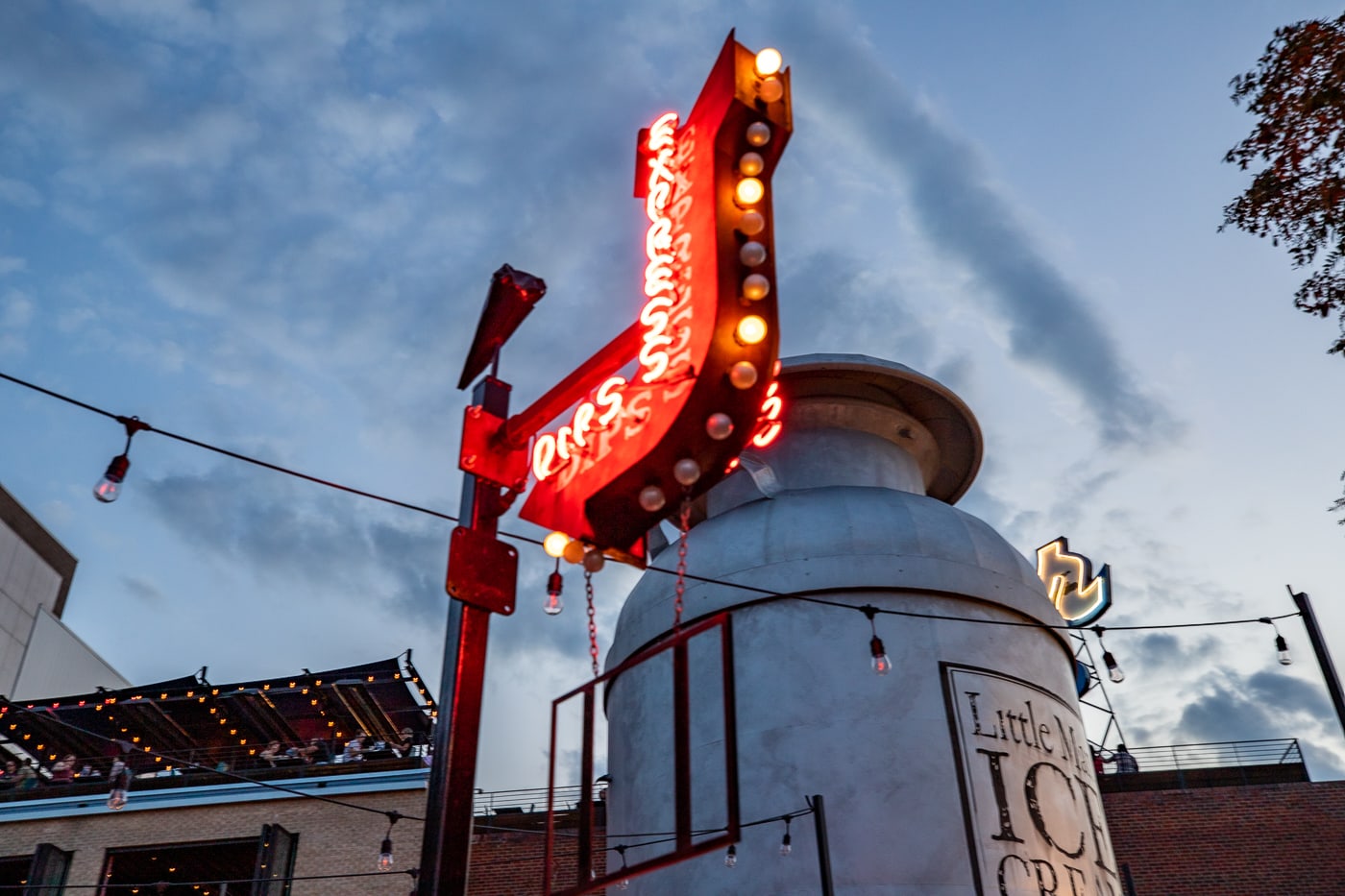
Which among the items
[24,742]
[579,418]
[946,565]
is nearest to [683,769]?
[579,418]

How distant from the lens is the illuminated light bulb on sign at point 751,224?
907cm

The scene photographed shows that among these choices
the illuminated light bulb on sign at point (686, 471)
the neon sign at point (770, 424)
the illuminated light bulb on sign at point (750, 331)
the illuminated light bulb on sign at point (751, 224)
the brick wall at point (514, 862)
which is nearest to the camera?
the illuminated light bulb on sign at point (686, 471)

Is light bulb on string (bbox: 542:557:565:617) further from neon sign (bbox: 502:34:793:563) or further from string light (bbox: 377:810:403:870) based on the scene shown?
string light (bbox: 377:810:403:870)

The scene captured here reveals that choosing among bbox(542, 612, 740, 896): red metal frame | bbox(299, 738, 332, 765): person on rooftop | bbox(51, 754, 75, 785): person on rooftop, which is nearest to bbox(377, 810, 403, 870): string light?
bbox(299, 738, 332, 765): person on rooftop

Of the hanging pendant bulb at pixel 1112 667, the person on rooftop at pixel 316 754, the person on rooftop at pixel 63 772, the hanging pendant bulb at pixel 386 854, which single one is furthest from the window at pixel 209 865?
the hanging pendant bulb at pixel 1112 667

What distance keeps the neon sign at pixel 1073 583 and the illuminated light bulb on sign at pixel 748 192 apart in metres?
23.9

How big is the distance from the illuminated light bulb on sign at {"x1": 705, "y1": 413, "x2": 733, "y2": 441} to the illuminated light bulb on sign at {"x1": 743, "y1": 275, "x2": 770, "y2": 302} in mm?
1091

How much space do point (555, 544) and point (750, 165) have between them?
3742mm

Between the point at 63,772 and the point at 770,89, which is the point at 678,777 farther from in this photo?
the point at 63,772

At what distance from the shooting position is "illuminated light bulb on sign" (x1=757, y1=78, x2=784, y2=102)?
9.73 m

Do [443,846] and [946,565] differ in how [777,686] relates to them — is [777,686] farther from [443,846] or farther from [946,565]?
[443,846]

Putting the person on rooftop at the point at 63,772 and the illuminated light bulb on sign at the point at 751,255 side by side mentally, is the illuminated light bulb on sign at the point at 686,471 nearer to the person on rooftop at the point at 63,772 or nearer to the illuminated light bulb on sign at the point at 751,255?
the illuminated light bulb on sign at the point at 751,255

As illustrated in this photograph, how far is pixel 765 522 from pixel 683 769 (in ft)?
39.3

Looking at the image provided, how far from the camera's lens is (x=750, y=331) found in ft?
27.3
